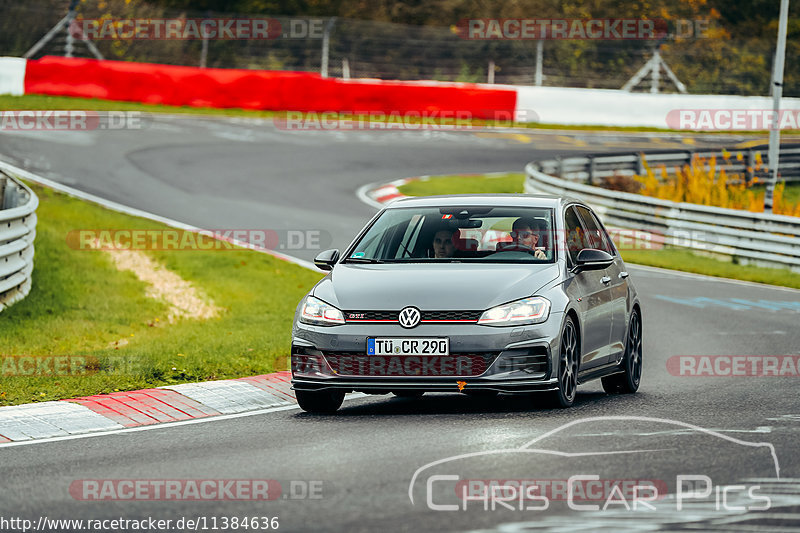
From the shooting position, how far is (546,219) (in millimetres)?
10438

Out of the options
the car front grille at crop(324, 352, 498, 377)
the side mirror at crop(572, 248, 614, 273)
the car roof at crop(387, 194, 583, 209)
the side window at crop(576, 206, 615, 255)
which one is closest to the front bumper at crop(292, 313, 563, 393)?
the car front grille at crop(324, 352, 498, 377)

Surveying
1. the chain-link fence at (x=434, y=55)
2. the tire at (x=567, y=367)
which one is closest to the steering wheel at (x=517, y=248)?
the tire at (x=567, y=367)

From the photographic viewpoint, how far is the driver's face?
10248 millimetres

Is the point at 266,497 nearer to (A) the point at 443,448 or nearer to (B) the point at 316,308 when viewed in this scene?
(A) the point at 443,448

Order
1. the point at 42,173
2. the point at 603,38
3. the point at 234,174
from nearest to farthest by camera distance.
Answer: the point at 42,173, the point at 234,174, the point at 603,38

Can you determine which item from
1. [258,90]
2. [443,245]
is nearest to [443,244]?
[443,245]

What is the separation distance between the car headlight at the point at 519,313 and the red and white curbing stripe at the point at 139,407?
217 cm

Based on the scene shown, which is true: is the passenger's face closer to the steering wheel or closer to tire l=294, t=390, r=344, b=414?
the steering wheel

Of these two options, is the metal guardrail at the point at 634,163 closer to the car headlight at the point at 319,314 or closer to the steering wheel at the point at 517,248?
the steering wheel at the point at 517,248

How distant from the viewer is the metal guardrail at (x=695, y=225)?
2295cm

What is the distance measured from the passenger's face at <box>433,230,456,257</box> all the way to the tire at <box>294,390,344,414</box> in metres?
1.32

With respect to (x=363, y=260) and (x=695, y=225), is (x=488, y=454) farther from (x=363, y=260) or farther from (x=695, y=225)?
(x=695, y=225)

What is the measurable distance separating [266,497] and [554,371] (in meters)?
3.06

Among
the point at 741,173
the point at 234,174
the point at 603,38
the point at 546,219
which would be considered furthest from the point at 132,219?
the point at 603,38
